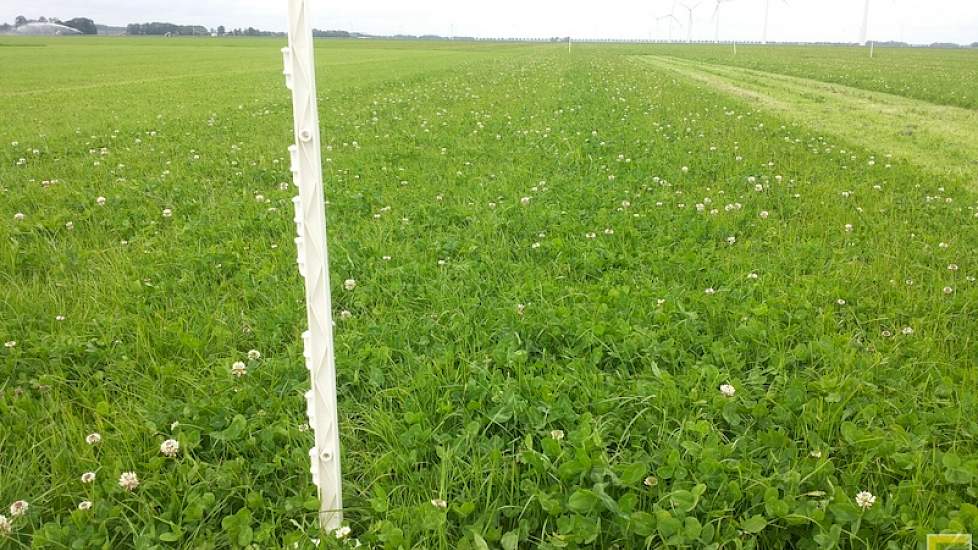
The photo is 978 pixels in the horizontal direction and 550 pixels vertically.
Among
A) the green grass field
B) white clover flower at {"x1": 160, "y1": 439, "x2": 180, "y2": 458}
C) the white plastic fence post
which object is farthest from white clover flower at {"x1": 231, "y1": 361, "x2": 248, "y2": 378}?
the white plastic fence post

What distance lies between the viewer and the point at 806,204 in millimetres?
5223

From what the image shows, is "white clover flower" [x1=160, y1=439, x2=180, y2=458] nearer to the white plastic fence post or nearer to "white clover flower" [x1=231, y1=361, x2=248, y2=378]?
"white clover flower" [x1=231, y1=361, x2=248, y2=378]

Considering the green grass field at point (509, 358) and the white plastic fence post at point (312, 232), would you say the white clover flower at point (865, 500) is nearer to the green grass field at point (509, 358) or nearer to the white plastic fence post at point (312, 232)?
the green grass field at point (509, 358)

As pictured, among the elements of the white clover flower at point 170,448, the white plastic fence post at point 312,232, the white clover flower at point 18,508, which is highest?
the white plastic fence post at point 312,232

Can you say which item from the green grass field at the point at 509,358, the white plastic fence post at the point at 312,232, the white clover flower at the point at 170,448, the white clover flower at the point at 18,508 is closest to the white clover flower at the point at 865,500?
the green grass field at the point at 509,358

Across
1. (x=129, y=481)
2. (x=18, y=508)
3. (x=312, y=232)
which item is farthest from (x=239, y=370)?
(x=312, y=232)

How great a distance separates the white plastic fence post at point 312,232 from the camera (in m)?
1.50

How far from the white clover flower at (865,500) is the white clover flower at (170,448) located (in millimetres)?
2356

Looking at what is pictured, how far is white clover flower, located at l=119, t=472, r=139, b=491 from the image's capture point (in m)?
2.05

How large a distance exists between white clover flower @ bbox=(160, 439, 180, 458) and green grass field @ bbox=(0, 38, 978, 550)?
0.03 metres

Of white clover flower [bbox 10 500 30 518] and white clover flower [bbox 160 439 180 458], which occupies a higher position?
white clover flower [bbox 160 439 180 458]

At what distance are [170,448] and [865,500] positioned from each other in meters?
2.39

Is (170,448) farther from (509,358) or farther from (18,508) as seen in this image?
(509,358)

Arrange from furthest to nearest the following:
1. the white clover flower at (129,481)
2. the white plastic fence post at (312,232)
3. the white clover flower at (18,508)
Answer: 1. the white clover flower at (129,481)
2. the white clover flower at (18,508)
3. the white plastic fence post at (312,232)
